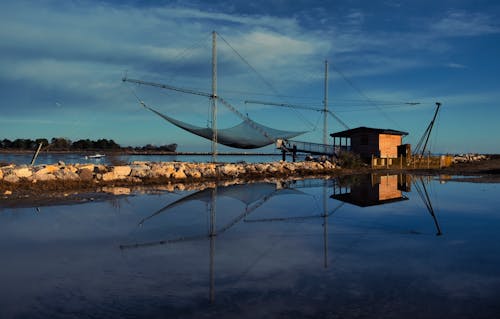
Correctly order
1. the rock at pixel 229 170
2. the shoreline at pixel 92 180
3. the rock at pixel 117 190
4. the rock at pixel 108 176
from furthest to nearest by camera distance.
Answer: the rock at pixel 229 170 < the rock at pixel 108 176 < the rock at pixel 117 190 < the shoreline at pixel 92 180

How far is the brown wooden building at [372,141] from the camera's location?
3475cm

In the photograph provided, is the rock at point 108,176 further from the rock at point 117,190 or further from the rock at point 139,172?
the rock at point 117,190

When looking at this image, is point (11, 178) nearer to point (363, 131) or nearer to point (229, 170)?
point (229, 170)

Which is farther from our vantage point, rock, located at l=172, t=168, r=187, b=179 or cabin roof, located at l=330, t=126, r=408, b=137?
cabin roof, located at l=330, t=126, r=408, b=137

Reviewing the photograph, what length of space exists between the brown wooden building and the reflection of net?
16.0 ft

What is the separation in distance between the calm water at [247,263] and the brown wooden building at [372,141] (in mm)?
23772

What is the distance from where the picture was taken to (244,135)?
33.8m

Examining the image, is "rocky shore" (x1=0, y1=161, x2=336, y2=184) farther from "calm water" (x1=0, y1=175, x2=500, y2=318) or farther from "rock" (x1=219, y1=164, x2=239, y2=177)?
"calm water" (x1=0, y1=175, x2=500, y2=318)

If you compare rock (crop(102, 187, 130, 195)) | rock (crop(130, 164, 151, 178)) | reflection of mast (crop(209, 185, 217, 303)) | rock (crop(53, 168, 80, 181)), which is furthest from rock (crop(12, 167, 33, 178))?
reflection of mast (crop(209, 185, 217, 303))

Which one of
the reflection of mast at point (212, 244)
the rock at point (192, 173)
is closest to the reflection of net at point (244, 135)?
the rock at point (192, 173)

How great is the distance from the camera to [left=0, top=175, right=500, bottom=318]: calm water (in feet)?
14.3

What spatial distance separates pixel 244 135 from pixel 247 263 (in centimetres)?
2805

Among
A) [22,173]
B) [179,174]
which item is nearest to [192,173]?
[179,174]

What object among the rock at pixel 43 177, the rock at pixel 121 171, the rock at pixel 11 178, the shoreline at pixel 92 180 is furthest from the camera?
the rock at pixel 121 171
